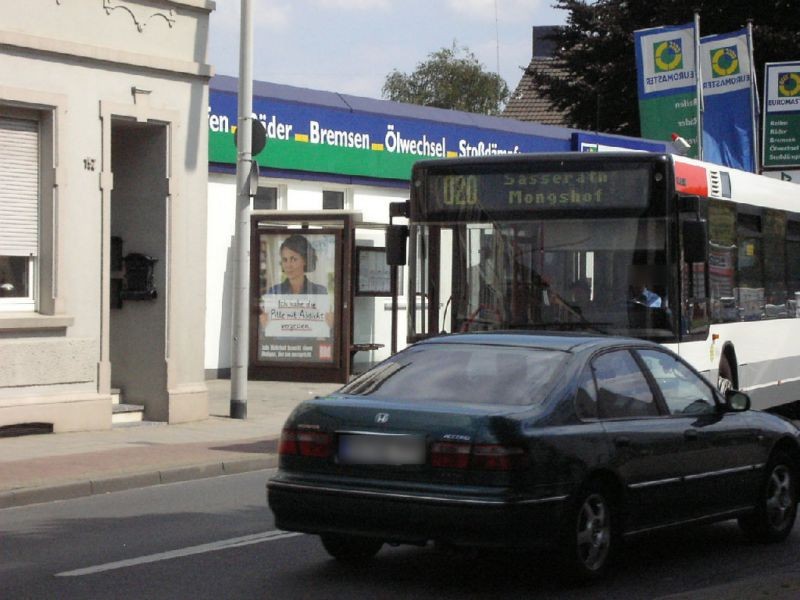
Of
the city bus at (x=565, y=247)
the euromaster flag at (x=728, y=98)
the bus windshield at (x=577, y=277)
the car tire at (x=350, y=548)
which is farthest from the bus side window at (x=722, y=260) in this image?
the euromaster flag at (x=728, y=98)

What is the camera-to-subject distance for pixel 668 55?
97.5 feet

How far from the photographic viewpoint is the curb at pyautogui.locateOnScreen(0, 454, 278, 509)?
12102 mm

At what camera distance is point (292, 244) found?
927 inches

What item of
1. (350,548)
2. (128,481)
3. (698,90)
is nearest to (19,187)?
(128,481)

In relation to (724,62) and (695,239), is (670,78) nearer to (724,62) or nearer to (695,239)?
(724,62)

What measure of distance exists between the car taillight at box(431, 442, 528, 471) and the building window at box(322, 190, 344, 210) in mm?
18408

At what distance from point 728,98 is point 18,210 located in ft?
59.2

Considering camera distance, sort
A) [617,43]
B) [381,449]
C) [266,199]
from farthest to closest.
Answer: [617,43]
[266,199]
[381,449]

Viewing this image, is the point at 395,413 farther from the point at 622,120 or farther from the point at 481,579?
the point at 622,120

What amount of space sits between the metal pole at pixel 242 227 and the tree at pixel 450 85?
193ft

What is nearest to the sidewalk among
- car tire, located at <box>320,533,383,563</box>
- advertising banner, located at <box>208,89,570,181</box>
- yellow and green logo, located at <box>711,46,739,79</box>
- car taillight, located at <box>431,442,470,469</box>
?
car tire, located at <box>320,533,383,563</box>

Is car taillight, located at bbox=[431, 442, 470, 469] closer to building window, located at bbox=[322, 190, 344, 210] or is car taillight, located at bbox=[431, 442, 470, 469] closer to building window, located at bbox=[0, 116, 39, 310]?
building window, located at bbox=[0, 116, 39, 310]

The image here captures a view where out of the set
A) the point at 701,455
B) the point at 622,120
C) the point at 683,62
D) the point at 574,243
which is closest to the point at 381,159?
the point at 683,62

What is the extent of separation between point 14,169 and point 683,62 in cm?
1671
